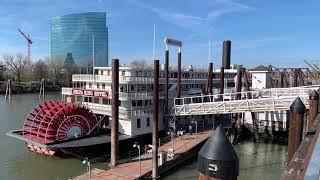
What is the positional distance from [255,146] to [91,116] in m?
15.7

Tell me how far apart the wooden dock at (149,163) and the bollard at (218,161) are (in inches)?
703

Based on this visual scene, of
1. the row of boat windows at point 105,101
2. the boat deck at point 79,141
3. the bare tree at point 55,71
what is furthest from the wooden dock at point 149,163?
the bare tree at point 55,71

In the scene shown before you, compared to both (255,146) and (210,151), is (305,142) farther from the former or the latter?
(255,146)

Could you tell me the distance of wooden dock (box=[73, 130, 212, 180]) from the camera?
2105 centimetres

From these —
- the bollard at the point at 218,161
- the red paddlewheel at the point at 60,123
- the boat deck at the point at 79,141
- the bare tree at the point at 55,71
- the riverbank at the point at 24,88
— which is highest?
the bare tree at the point at 55,71

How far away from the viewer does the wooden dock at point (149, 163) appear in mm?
21055

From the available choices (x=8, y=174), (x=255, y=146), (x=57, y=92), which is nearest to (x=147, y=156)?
(x=8, y=174)

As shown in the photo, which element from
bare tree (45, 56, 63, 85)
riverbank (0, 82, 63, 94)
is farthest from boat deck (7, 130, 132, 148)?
bare tree (45, 56, 63, 85)

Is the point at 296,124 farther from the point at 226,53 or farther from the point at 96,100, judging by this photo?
the point at 226,53

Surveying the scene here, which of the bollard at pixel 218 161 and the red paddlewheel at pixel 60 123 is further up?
the bollard at pixel 218 161

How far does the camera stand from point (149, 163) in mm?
23547

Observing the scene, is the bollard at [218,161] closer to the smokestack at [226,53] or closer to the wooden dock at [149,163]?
the wooden dock at [149,163]

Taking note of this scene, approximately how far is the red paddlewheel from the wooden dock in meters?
7.42

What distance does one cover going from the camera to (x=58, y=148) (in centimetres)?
2723
